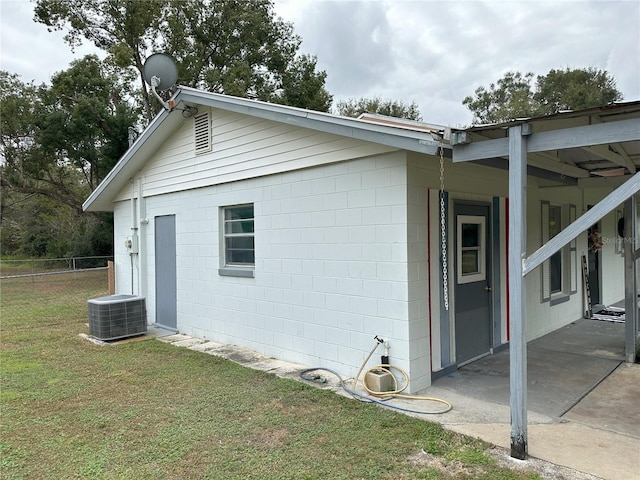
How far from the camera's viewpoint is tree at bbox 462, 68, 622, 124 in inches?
1083

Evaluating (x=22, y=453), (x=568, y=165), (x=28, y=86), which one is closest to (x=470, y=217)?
(x=568, y=165)

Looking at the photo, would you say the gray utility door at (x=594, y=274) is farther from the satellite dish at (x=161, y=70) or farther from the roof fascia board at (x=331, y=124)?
the satellite dish at (x=161, y=70)

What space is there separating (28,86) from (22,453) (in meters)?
20.0

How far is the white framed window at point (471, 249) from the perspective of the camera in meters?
5.32

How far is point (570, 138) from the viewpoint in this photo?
3078mm

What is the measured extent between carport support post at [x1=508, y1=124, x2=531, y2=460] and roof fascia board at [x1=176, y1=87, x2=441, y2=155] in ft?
2.38

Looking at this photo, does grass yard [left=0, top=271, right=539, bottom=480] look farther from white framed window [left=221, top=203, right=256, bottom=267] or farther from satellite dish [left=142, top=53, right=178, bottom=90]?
satellite dish [left=142, top=53, right=178, bottom=90]

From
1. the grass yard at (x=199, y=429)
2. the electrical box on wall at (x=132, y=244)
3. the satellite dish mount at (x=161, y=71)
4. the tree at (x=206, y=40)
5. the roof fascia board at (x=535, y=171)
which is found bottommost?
the grass yard at (x=199, y=429)

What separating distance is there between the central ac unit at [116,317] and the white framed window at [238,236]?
6.27ft

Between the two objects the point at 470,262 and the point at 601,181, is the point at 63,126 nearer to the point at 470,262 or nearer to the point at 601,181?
the point at 470,262

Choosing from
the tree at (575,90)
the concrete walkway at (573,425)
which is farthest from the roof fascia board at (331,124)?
the tree at (575,90)

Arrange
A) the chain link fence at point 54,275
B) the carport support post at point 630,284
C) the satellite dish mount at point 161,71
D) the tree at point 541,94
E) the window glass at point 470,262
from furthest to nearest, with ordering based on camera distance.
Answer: the tree at point 541,94
the chain link fence at point 54,275
the satellite dish mount at point 161,71
the carport support post at point 630,284
the window glass at point 470,262

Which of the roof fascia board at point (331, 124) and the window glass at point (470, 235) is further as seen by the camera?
the window glass at point (470, 235)

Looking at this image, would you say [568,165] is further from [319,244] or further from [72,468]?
[72,468]
